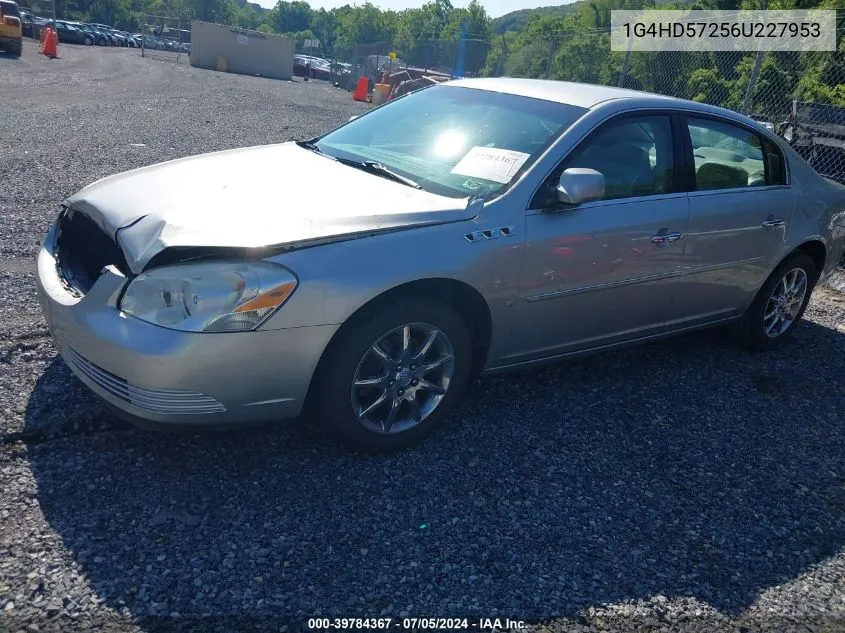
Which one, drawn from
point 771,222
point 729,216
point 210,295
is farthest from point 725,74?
point 210,295

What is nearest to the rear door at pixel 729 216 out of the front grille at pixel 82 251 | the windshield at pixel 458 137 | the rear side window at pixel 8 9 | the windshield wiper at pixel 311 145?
the windshield at pixel 458 137

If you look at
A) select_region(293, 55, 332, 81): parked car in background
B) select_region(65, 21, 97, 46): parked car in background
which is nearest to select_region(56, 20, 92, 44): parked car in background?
select_region(65, 21, 97, 46): parked car in background

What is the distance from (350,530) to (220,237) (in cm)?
124

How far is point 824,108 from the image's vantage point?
8.36 meters

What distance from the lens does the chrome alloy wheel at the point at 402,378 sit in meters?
3.18

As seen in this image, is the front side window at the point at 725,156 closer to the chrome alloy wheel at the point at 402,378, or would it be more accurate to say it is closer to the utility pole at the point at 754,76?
the chrome alloy wheel at the point at 402,378

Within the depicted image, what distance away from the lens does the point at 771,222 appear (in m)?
4.68

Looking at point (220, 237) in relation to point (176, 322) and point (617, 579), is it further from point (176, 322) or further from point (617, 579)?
point (617, 579)

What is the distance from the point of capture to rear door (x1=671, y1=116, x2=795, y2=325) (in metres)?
4.25

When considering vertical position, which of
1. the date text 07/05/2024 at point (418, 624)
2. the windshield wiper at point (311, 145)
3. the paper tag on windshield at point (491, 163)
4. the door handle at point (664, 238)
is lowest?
the date text 07/05/2024 at point (418, 624)

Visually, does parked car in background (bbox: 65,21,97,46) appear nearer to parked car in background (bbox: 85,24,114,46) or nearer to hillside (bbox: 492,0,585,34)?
parked car in background (bbox: 85,24,114,46)

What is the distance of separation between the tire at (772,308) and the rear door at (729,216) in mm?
158

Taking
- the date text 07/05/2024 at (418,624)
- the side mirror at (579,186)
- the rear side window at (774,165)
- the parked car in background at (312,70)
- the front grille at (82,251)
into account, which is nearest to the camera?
the date text 07/05/2024 at (418,624)

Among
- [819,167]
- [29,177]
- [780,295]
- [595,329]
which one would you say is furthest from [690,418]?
[29,177]
